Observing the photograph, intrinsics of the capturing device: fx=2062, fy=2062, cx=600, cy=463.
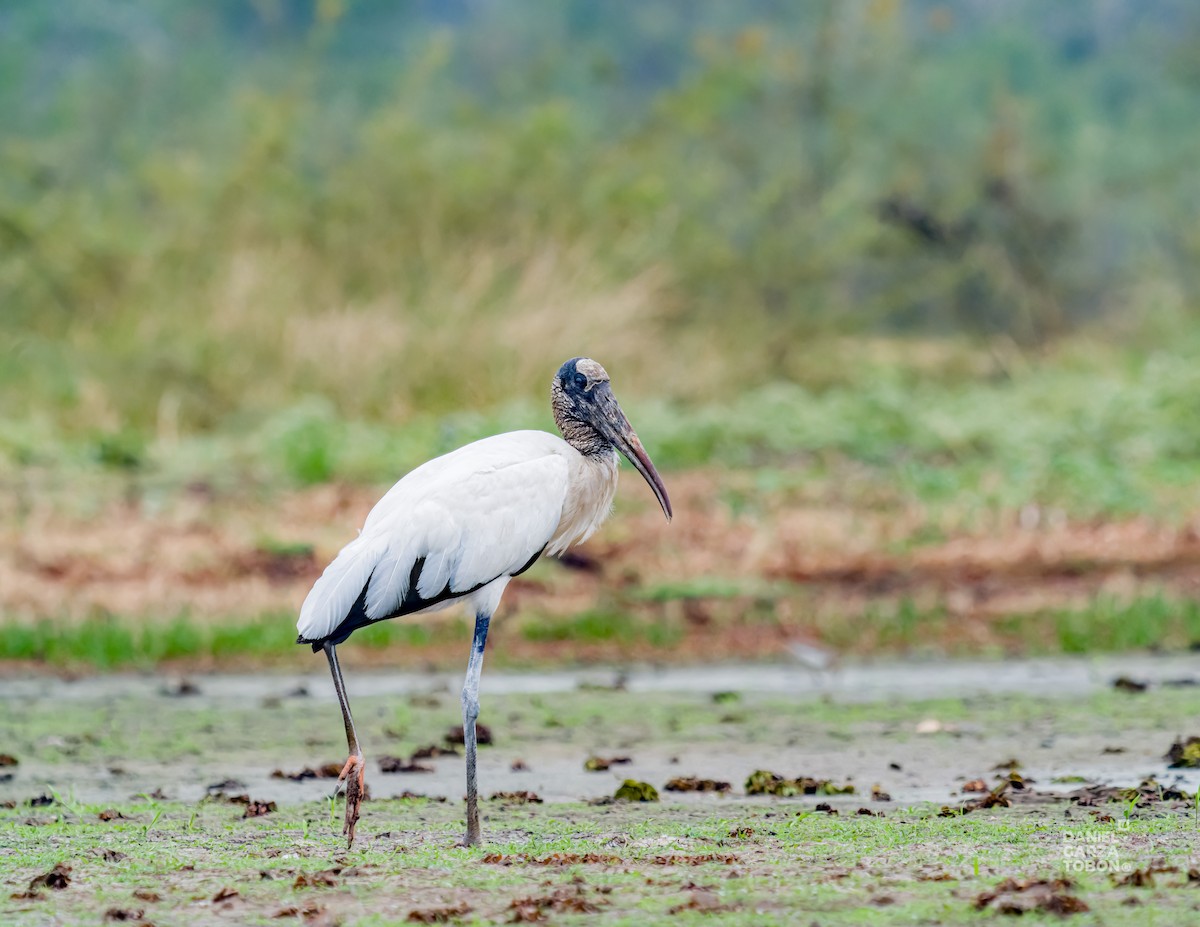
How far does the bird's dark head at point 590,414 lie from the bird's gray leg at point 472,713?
29.8 inches

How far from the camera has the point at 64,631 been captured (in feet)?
36.1

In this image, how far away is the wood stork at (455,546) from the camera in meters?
5.61

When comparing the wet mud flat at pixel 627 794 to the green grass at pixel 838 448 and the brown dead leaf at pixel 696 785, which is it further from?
the green grass at pixel 838 448

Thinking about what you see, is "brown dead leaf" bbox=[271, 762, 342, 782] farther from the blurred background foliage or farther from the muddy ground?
the blurred background foliage

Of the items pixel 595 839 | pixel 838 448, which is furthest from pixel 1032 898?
pixel 838 448

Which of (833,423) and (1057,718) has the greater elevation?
(833,423)

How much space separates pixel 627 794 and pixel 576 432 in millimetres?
1156

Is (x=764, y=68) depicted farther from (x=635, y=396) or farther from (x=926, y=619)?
(x=926, y=619)

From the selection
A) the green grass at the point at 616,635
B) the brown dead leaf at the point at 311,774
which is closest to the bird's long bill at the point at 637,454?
the brown dead leaf at the point at 311,774

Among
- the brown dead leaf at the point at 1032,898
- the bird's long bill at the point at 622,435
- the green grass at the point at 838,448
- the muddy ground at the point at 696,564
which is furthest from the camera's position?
the green grass at the point at 838,448

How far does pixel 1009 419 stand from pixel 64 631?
34.7 feet

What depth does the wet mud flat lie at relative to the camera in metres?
4.64

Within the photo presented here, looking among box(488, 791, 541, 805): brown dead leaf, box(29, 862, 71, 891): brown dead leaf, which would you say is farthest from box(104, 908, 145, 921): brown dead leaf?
box(488, 791, 541, 805): brown dead leaf

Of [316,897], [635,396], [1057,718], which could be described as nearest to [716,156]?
[635,396]
